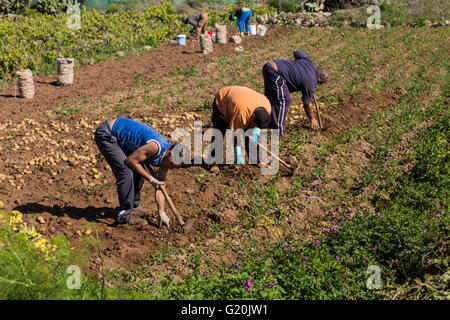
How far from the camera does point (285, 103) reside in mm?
6719

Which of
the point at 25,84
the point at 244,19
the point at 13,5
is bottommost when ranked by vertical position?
the point at 25,84

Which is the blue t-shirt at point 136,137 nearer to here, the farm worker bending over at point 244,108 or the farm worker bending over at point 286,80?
the farm worker bending over at point 244,108

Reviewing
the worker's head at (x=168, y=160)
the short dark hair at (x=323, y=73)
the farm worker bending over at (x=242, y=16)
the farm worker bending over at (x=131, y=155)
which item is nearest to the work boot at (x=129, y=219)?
the farm worker bending over at (x=131, y=155)

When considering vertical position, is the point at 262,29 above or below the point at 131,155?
above

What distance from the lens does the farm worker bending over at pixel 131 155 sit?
4.70 meters

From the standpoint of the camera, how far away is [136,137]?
488 centimetres

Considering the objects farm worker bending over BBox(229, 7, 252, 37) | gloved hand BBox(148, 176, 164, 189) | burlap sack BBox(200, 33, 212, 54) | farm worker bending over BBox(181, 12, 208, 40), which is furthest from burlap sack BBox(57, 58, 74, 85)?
gloved hand BBox(148, 176, 164, 189)

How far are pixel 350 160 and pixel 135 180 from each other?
311 cm

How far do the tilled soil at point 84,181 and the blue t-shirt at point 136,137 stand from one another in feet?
2.83

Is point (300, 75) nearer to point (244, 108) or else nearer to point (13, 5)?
point (244, 108)

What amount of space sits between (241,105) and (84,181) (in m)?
2.35

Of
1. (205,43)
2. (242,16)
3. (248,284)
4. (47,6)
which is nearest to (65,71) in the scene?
(205,43)
